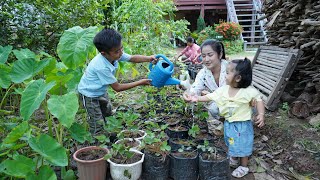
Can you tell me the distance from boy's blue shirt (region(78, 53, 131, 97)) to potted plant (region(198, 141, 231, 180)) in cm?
103

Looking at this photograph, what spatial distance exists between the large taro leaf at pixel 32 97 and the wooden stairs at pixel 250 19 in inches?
395

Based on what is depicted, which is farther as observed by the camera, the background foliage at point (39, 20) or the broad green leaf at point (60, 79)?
the background foliage at point (39, 20)

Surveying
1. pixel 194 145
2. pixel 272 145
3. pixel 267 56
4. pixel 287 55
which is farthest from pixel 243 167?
pixel 267 56

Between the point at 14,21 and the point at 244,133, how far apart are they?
3.34 meters

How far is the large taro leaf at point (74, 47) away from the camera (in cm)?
245

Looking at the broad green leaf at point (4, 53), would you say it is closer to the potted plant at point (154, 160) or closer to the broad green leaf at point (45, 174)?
the broad green leaf at point (45, 174)

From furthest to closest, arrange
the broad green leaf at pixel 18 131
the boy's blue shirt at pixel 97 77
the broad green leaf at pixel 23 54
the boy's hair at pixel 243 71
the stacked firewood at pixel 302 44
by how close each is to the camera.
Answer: the stacked firewood at pixel 302 44 → the broad green leaf at pixel 23 54 → the boy's blue shirt at pixel 97 77 → the boy's hair at pixel 243 71 → the broad green leaf at pixel 18 131

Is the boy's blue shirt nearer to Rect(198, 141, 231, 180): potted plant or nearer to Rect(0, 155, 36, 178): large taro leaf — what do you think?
Rect(0, 155, 36, 178): large taro leaf

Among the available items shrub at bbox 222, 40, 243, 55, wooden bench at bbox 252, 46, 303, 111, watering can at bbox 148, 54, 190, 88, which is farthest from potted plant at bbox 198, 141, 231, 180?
shrub at bbox 222, 40, 243, 55

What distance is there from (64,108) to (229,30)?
998 cm

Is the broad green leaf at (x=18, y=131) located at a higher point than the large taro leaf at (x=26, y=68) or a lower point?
lower

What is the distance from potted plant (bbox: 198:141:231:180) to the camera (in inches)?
81.7

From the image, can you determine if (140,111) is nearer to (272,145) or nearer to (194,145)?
(194,145)

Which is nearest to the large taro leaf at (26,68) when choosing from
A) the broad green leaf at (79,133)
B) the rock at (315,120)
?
the broad green leaf at (79,133)
